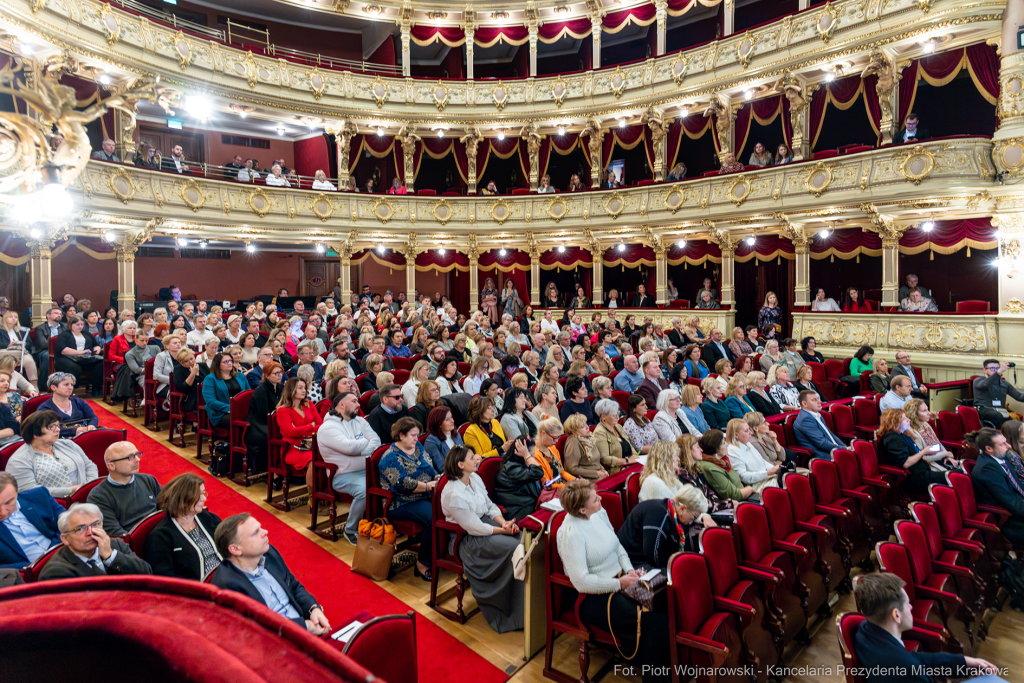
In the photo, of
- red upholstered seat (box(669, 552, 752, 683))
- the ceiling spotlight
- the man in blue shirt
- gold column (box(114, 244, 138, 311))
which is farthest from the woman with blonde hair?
the ceiling spotlight

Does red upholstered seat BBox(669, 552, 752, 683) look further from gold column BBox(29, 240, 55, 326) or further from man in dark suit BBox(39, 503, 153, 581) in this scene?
gold column BBox(29, 240, 55, 326)

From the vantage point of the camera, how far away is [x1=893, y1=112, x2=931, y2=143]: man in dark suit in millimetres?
9898

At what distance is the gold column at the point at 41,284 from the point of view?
9953 millimetres

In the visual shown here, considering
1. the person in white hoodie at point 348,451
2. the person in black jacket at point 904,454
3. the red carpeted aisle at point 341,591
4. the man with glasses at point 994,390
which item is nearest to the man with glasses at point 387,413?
the person in white hoodie at point 348,451

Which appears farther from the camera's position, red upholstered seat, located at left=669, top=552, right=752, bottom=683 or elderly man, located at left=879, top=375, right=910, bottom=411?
elderly man, located at left=879, top=375, right=910, bottom=411

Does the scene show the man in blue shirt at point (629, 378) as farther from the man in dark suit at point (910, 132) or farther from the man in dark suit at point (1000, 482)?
the man in dark suit at point (910, 132)

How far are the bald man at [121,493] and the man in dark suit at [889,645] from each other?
3.03 m

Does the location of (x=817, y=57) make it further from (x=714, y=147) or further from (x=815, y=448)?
(x=815, y=448)

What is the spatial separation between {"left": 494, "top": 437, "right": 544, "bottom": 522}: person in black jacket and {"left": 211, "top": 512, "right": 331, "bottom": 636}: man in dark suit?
4.70 feet

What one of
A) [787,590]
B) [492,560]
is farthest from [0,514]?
[787,590]

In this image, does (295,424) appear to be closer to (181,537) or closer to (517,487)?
(517,487)

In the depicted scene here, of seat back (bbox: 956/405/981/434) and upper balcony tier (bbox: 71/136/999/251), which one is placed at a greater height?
upper balcony tier (bbox: 71/136/999/251)

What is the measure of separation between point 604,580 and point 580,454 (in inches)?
55.1

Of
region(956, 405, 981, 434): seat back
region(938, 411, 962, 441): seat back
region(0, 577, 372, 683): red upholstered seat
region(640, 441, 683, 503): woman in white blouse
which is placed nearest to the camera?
region(0, 577, 372, 683): red upholstered seat
